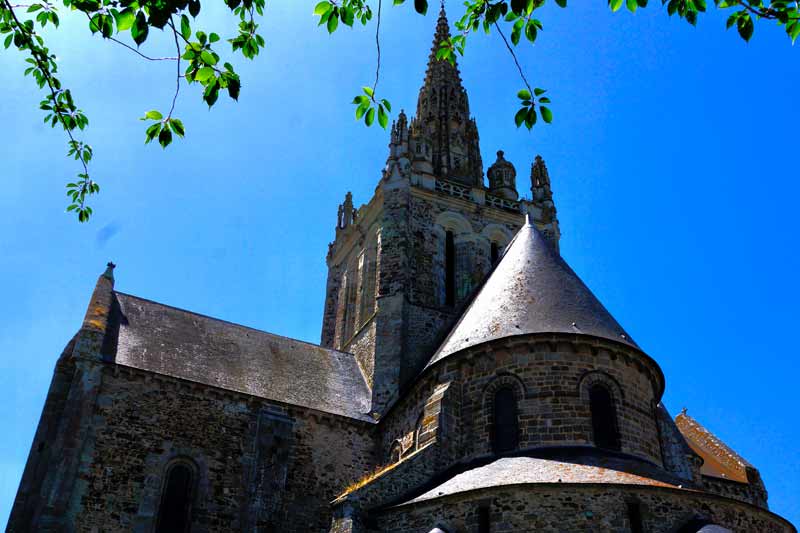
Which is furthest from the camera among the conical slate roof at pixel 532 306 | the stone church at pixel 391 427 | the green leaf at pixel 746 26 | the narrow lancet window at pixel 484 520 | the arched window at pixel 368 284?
the arched window at pixel 368 284

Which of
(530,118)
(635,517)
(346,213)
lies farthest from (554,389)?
(346,213)

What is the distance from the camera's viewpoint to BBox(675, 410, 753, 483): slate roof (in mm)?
23172

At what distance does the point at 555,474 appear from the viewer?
44.3 ft

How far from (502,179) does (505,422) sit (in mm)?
16554

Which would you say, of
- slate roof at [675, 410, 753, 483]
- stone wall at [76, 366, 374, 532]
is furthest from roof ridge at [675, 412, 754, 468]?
stone wall at [76, 366, 374, 532]

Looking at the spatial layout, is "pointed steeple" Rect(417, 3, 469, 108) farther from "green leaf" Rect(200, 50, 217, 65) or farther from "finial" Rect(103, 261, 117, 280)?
"green leaf" Rect(200, 50, 217, 65)

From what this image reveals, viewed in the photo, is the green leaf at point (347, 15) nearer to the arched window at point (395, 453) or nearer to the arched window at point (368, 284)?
the arched window at point (395, 453)

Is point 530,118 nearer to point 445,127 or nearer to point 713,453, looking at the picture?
point 713,453

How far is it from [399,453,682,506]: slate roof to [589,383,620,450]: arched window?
0.63 meters

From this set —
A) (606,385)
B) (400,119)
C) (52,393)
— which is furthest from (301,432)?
(400,119)

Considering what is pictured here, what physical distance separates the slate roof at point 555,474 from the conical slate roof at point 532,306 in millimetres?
3122

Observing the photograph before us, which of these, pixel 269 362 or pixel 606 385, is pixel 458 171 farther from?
pixel 606 385

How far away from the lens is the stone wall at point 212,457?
16.8 metres

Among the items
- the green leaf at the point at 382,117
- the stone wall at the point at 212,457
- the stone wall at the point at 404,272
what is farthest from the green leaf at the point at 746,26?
the stone wall at the point at 404,272
